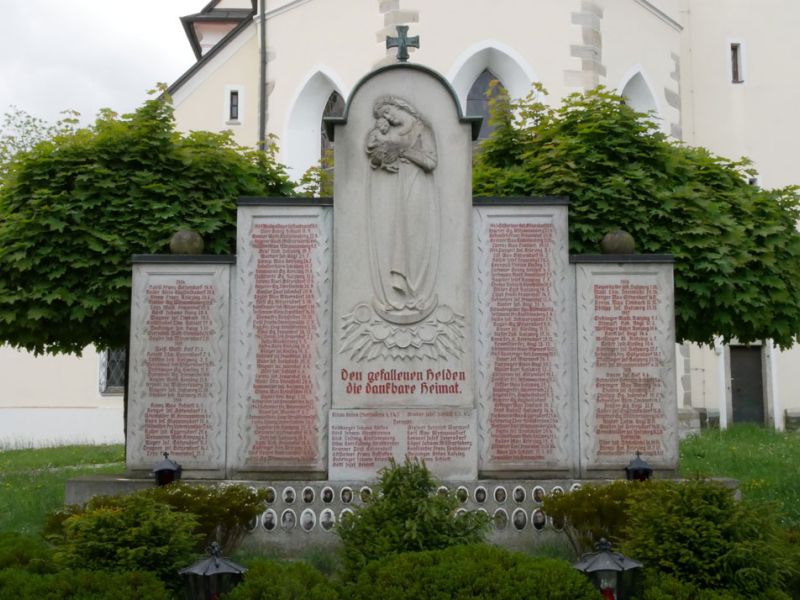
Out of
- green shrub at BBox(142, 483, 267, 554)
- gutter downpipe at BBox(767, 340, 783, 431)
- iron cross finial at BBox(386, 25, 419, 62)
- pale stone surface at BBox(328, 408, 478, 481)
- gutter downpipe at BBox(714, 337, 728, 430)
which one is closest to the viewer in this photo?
green shrub at BBox(142, 483, 267, 554)

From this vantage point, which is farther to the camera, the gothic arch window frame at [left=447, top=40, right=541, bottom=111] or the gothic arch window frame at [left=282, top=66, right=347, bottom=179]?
the gothic arch window frame at [left=282, top=66, right=347, bottom=179]

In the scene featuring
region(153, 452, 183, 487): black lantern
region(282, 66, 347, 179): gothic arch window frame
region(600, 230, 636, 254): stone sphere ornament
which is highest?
region(282, 66, 347, 179): gothic arch window frame

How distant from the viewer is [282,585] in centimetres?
627

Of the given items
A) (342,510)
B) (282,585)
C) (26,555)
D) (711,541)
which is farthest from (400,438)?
(26,555)

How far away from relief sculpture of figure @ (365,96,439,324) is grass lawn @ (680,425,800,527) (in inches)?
127

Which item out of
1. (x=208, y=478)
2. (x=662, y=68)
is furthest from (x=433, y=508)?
(x=662, y=68)

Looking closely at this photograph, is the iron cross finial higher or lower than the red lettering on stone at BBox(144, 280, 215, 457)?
higher

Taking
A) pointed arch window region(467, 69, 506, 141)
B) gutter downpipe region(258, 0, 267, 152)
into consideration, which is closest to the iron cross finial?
pointed arch window region(467, 69, 506, 141)

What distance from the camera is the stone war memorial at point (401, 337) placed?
9344 millimetres

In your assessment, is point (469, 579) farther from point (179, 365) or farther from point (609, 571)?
point (179, 365)

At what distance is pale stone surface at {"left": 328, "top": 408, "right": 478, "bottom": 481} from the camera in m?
9.23

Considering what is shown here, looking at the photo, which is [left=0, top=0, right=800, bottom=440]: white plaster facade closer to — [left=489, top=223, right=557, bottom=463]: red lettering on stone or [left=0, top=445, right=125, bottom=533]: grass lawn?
[left=0, top=445, right=125, bottom=533]: grass lawn

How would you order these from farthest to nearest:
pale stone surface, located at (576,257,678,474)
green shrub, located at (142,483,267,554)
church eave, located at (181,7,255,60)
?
1. church eave, located at (181,7,255,60)
2. pale stone surface, located at (576,257,678,474)
3. green shrub, located at (142,483,267,554)

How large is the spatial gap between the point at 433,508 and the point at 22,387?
66.9ft
